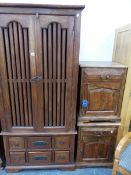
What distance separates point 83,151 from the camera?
1.79 metres

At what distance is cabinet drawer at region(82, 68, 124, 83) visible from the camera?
1502 mm

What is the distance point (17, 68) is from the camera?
144cm

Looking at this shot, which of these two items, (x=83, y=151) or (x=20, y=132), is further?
(x=83, y=151)

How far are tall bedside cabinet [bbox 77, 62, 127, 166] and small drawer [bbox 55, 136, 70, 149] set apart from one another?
0.13 metres

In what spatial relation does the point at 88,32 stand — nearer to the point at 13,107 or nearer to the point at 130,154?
the point at 13,107

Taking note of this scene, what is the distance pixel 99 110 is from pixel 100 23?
3.33 ft

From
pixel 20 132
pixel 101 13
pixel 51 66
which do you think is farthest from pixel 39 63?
pixel 101 13

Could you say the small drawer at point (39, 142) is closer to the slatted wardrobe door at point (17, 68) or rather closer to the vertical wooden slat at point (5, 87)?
the slatted wardrobe door at point (17, 68)

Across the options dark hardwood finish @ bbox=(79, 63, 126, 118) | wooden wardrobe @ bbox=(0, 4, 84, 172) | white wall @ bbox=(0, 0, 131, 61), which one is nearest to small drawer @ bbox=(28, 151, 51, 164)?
wooden wardrobe @ bbox=(0, 4, 84, 172)

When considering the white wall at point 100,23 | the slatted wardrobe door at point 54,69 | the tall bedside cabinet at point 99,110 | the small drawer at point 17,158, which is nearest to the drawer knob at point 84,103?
the tall bedside cabinet at point 99,110

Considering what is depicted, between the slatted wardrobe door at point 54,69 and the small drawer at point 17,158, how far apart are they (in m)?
0.44

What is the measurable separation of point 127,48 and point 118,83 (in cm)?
35

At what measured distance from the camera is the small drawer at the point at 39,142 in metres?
1.69

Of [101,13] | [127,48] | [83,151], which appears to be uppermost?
[101,13]
